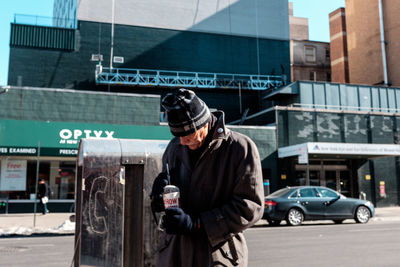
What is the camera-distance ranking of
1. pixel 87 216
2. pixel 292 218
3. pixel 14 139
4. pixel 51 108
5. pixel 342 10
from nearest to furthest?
pixel 87 216, pixel 292 218, pixel 14 139, pixel 51 108, pixel 342 10

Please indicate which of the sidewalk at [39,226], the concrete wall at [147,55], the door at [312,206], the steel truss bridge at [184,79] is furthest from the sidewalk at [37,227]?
the concrete wall at [147,55]

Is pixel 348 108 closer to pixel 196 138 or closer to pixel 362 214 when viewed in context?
pixel 362 214

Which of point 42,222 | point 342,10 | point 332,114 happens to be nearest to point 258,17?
point 332,114

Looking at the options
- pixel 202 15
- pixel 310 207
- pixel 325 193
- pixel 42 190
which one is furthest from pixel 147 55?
pixel 310 207

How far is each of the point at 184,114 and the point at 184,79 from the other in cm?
2659

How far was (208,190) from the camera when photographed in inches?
100

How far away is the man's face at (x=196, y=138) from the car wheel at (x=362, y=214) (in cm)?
1459

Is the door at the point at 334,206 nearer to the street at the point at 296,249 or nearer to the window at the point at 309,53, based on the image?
the street at the point at 296,249

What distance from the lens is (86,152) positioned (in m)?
5.14

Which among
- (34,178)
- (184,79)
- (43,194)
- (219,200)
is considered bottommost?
(43,194)

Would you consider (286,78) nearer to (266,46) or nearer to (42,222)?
(266,46)

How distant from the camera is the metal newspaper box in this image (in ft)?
16.0

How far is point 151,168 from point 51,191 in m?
16.5

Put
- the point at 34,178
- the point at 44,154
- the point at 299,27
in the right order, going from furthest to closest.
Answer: the point at 299,27 < the point at 34,178 < the point at 44,154
